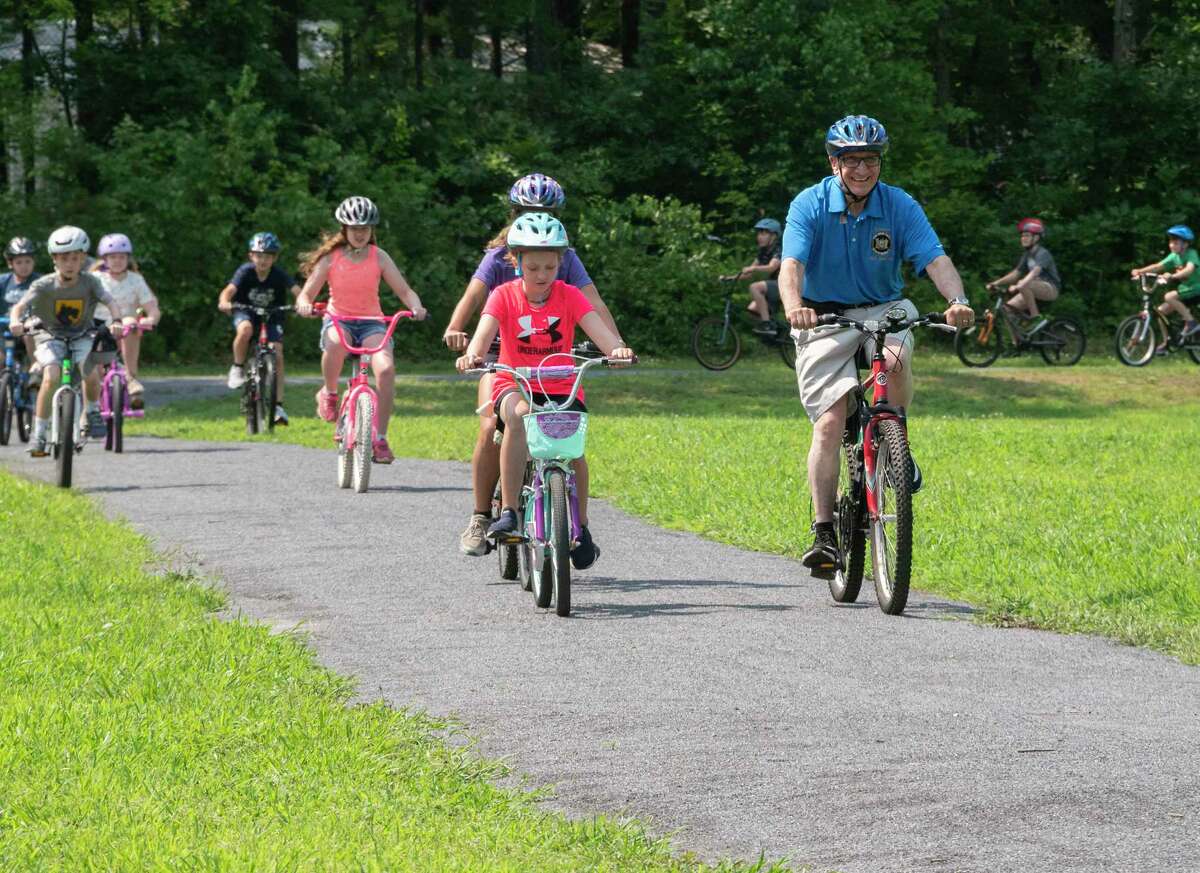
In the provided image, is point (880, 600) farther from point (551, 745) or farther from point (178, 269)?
point (178, 269)

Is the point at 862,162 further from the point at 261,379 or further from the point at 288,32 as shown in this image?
the point at 288,32

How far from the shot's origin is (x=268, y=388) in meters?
19.1

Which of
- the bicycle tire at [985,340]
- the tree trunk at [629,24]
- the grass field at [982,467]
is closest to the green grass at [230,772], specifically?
the grass field at [982,467]

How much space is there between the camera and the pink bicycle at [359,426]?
1382 cm

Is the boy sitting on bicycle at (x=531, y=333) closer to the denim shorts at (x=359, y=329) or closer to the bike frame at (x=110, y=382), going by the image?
the denim shorts at (x=359, y=329)

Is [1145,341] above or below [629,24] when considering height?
below

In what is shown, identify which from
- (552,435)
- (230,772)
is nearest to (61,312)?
(552,435)

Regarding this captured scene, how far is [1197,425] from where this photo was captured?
64.3 ft

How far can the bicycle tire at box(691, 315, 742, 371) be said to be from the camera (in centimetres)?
2973

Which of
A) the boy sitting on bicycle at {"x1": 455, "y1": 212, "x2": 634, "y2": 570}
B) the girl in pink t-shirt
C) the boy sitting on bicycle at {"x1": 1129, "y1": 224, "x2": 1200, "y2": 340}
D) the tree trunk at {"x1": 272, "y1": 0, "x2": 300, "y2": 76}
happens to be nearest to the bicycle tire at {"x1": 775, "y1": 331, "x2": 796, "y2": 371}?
the boy sitting on bicycle at {"x1": 1129, "y1": 224, "x2": 1200, "y2": 340}

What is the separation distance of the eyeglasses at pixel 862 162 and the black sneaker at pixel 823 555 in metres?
1.60

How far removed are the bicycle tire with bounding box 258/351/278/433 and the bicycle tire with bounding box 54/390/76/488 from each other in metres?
4.81

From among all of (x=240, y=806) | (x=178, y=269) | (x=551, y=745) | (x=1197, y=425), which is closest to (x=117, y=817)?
(x=240, y=806)

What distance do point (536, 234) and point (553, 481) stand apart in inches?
44.8
